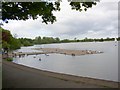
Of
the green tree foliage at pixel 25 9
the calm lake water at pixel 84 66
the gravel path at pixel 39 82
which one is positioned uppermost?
the green tree foliage at pixel 25 9

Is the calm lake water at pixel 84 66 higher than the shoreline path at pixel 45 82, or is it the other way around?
the shoreline path at pixel 45 82

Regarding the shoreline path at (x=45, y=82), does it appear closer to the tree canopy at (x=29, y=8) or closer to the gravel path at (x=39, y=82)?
the gravel path at (x=39, y=82)

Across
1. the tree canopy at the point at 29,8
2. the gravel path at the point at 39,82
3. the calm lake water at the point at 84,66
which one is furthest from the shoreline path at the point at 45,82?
the calm lake water at the point at 84,66

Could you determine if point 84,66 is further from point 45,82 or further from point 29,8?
point 29,8

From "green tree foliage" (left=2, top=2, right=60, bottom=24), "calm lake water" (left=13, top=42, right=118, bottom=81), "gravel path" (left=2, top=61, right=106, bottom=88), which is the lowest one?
"calm lake water" (left=13, top=42, right=118, bottom=81)

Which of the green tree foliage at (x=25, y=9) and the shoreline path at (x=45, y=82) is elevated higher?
the green tree foliage at (x=25, y=9)

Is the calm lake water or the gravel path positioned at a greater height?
the gravel path

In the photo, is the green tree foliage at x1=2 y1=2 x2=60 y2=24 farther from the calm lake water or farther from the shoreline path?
the calm lake water

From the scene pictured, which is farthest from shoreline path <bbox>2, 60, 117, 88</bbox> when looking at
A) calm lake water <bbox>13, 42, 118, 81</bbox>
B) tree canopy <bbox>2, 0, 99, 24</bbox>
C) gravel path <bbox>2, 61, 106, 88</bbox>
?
calm lake water <bbox>13, 42, 118, 81</bbox>

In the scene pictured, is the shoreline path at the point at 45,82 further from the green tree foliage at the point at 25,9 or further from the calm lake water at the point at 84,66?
the calm lake water at the point at 84,66

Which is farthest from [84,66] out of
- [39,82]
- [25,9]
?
[25,9]

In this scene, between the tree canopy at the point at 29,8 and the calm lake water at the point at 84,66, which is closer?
the tree canopy at the point at 29,8

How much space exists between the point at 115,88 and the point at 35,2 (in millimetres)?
4412

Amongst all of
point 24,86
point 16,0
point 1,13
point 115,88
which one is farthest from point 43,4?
point 115,88
